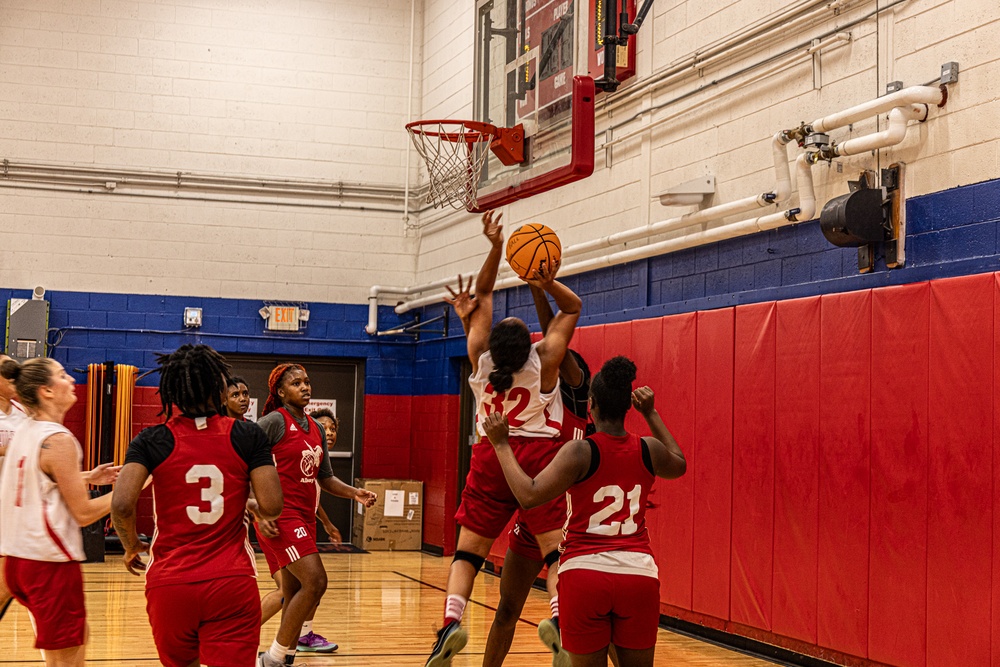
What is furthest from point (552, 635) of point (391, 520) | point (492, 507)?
point (391, 520)

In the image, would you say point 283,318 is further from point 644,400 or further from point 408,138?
point 644,400

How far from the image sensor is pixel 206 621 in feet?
11.7

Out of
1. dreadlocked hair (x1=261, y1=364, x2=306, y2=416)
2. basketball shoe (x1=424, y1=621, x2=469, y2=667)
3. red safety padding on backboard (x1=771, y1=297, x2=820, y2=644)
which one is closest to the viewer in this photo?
basketball shoe (x1=424, y1=621, x2=469, y2=667)

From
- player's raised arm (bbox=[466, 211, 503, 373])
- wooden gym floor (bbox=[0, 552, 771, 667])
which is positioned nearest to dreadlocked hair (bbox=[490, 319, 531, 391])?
player's raised arm (bbox=[466, 211, 503, 373])

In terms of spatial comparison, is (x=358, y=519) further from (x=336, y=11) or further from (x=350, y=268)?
(x=336, y=11)

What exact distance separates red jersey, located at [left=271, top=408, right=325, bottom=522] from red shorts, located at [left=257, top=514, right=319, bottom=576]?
0.10 metres

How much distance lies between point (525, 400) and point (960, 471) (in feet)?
7.73

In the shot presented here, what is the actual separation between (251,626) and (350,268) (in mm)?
10319

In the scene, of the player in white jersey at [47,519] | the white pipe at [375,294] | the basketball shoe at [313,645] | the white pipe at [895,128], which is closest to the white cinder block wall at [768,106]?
the white pipe at [895,128]

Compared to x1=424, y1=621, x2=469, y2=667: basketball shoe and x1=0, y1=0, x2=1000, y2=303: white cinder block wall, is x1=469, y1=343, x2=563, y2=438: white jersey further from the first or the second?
x1=0, y1=0, x2=1000, y2=303: white cinder block wall

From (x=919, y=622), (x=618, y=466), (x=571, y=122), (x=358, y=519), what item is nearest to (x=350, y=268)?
(x=358, y=519)

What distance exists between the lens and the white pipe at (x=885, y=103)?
6078 millimetres

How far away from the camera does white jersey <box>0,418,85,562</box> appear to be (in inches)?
169

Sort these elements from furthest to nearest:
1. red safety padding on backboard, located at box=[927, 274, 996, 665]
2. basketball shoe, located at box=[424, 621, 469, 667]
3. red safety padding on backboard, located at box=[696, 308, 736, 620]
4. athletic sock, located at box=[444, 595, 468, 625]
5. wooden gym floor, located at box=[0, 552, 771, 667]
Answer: red safety padding on backboard, located at box=[696, 308, 736, 620] < wooden gym floor, located at box=[0, 552, 771, 667] < red safety padding on backboard, located at box=[927, 274, 996, 665] < athletic sock, located at box=[444, 595, 468, 625] < basketball shoe, located at box=[424, 621, 469, 667]
